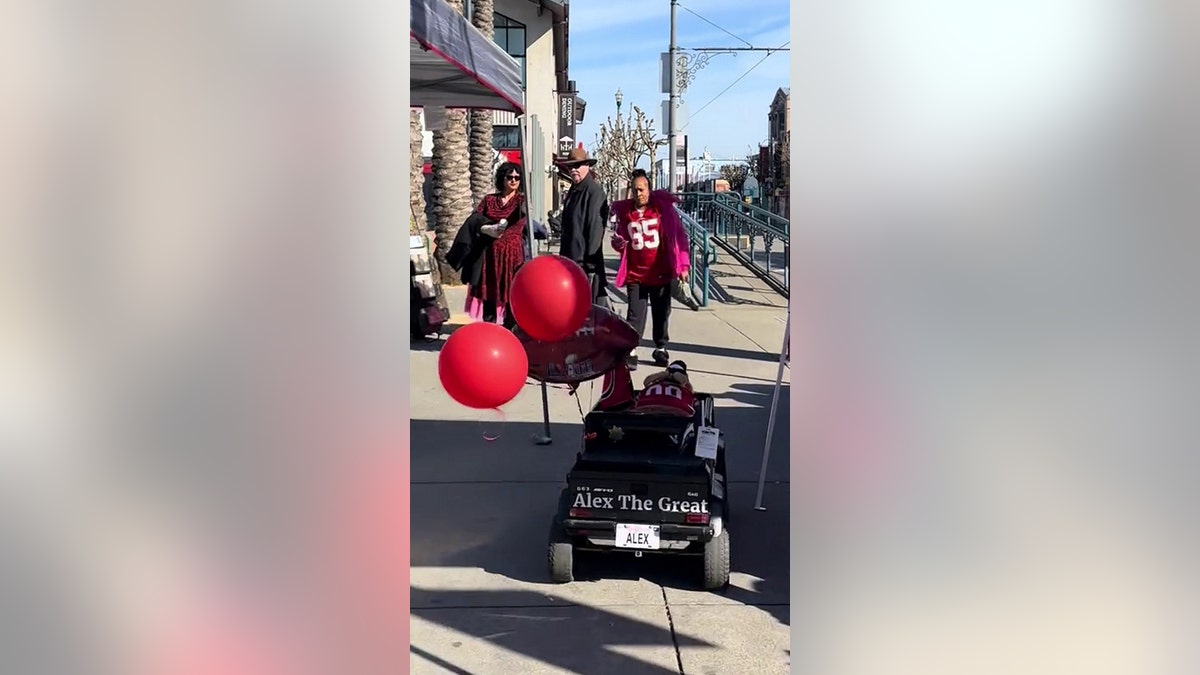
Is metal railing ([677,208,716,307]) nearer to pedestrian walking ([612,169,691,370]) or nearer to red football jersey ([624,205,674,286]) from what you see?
pedestrian walking ([612,169,691,370])

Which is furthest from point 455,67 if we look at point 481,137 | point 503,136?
point 503,136

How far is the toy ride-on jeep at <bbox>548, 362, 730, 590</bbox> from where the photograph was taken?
422 cm

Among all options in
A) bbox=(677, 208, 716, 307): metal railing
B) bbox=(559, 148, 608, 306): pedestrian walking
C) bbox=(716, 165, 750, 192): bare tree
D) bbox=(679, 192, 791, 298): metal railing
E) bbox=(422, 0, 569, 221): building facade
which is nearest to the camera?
bbox=(559, 148, 608, 306): pedestrian walking

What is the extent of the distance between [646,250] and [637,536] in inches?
202

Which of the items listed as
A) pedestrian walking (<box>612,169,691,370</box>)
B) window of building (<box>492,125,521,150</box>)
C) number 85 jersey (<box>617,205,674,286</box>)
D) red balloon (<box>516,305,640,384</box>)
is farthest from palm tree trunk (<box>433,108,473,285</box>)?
window of building (<box>492,125,521,150</box>)

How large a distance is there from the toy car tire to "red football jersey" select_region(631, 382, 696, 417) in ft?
1.96

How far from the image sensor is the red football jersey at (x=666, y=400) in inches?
181

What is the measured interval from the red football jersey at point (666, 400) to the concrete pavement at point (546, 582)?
0.70 m

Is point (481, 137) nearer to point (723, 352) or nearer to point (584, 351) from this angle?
point (723, 352)
